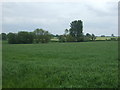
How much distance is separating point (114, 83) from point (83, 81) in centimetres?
116

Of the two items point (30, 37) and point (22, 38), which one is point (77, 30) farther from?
point (22, 38)

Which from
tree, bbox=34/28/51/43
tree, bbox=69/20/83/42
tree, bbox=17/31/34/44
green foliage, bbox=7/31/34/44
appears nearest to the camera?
green foliage, bbox=7/31/34/44

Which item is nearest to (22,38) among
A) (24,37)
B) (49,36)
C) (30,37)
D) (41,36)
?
(24,37)

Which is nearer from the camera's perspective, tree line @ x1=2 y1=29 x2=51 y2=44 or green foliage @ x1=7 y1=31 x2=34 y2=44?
tree line @ x1=2 y1=29 x2=51 y2=44

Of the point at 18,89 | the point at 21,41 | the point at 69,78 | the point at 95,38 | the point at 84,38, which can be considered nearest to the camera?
the point at 18,89

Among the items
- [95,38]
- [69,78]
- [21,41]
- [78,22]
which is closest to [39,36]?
[21,41]

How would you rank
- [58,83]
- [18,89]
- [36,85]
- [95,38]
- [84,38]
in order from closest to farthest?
[18,89], [36,85], [58,83], [84,38], [95,38]

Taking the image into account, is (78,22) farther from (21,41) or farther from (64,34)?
(21,41)

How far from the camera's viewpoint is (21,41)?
242 ft

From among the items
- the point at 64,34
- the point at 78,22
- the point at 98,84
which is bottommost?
the point at 98,84

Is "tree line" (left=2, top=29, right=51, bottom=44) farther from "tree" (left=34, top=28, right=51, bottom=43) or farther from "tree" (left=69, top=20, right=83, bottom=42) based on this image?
"tree" (left=69, top=20, right=83, bottom=42)

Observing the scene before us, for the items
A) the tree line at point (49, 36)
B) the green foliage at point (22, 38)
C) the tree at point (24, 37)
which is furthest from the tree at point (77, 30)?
the tree at point (24, 37)

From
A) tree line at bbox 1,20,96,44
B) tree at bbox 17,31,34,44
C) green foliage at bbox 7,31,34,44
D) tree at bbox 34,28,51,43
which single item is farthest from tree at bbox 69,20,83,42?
tree at bbox 17,31,34,44

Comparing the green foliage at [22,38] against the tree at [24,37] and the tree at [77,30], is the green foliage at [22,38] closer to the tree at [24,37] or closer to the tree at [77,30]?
the tree at [24,37]
